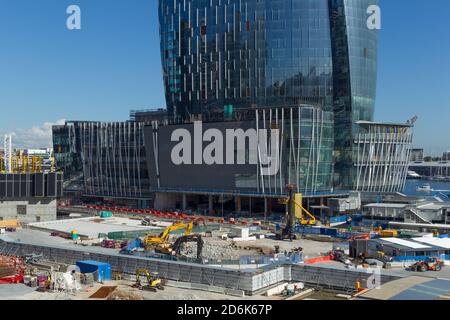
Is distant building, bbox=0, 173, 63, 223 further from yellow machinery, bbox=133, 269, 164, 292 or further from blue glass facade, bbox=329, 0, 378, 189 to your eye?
blue glass facade, bbox=329, 0, 378, 189

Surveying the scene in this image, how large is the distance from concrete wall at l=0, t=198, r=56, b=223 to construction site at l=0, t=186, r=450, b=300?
A: 13.5 meters

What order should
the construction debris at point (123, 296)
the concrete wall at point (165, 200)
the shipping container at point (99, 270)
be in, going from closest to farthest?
the construction debris at point (123, 296) → the shipping container at point (99, 270) → the concrete wall at point (165, 200)

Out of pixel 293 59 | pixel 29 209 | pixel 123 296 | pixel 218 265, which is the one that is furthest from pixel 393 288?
pixel 293 59

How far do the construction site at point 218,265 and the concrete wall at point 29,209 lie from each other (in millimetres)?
13502

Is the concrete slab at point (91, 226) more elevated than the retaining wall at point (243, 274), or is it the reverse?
the retaining wall at point (243, 274)

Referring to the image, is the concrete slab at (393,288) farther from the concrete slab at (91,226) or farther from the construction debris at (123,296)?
the concrete slab at (91,226)

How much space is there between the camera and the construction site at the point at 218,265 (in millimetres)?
41594

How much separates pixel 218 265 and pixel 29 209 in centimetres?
4686

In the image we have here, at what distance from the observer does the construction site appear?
41594mm

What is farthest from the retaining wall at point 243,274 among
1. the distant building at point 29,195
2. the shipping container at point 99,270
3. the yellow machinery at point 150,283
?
the distant building at point 29,195

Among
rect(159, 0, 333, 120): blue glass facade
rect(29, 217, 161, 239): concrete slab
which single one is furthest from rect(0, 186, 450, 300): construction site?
rect(159, 0, 333, 120): blue glass facade

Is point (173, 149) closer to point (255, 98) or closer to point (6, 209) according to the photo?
point (255, 98)

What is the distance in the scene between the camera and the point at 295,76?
10694 cm
